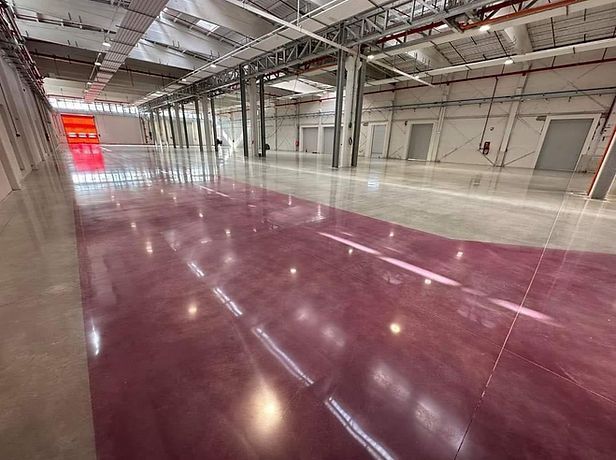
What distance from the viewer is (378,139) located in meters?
20.7

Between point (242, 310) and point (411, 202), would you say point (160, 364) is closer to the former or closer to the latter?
point (242, 310)

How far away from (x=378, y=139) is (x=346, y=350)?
2141 cm

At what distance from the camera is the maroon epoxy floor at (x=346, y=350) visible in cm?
115

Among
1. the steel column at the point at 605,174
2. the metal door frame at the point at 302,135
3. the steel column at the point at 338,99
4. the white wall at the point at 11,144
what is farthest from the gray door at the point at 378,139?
Answer: the white wall at the point at 11,144

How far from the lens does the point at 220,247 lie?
3074mm

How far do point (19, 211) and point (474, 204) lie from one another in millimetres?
8405

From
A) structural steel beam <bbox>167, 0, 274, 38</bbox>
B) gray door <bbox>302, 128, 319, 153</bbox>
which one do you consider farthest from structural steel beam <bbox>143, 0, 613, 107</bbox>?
gray door <bbox>302, 128, 319, 153</bbox>

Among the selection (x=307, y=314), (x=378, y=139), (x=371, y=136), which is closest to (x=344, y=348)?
(x=307, y=314)

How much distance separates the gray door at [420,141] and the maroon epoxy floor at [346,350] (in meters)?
16.8

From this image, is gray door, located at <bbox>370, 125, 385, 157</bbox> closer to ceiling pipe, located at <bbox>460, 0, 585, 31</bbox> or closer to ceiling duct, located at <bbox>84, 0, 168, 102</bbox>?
ceiling pipe, located at <bbox>460, 0, 585, 31</bbox>

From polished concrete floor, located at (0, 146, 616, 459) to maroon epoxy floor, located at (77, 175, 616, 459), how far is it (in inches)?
0.4

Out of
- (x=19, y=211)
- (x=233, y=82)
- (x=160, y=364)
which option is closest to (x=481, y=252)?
(x=160, y=364)

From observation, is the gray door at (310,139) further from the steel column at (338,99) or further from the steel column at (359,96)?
the steel column at (338,99)

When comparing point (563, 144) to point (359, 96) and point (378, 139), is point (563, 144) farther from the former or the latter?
point (359, 96)
